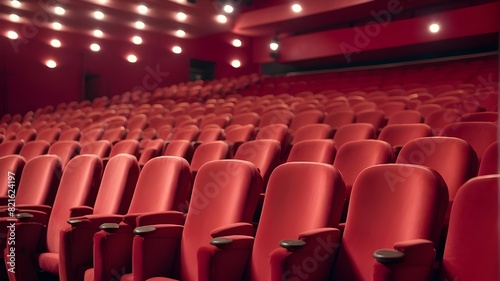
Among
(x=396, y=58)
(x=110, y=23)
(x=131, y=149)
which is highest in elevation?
(x=110, y=23)

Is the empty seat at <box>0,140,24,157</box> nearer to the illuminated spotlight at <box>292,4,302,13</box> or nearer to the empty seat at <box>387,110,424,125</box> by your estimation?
the empty seat at <box>387,110,424,125</box>

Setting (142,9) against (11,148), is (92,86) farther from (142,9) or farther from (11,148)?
(11,148)

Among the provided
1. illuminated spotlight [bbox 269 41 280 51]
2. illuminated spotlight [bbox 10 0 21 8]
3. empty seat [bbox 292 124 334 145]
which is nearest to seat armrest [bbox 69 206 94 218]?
empty seat [bbox 292 124 334 145]

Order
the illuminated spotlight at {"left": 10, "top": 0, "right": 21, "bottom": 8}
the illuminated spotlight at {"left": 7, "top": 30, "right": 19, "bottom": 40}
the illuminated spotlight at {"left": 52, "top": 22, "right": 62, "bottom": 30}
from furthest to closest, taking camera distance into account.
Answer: the illuminated spotlight at {"left": 52, "top": 22, "right": 62, "bottom": 30} < the illuminated spotlight at {"left": 7, "top": 30, "right": 19, "bottom": 40} < the illuminated spotlight at {"left": 10, "top": 0, "right": 21, "bottom": 8}

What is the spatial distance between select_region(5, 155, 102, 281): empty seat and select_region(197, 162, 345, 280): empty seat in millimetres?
322

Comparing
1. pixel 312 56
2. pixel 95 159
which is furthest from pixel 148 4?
pixel 95 159

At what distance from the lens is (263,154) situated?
93 cm

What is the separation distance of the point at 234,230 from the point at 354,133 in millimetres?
549

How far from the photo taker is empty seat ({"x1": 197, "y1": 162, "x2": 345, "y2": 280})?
50cm

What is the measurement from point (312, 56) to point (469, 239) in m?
3.22

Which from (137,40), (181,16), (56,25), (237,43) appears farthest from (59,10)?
(237,43)

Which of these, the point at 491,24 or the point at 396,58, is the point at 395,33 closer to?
the point at 396,58

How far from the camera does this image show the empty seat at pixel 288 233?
1.65 ft

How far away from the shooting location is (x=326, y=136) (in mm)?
1123
